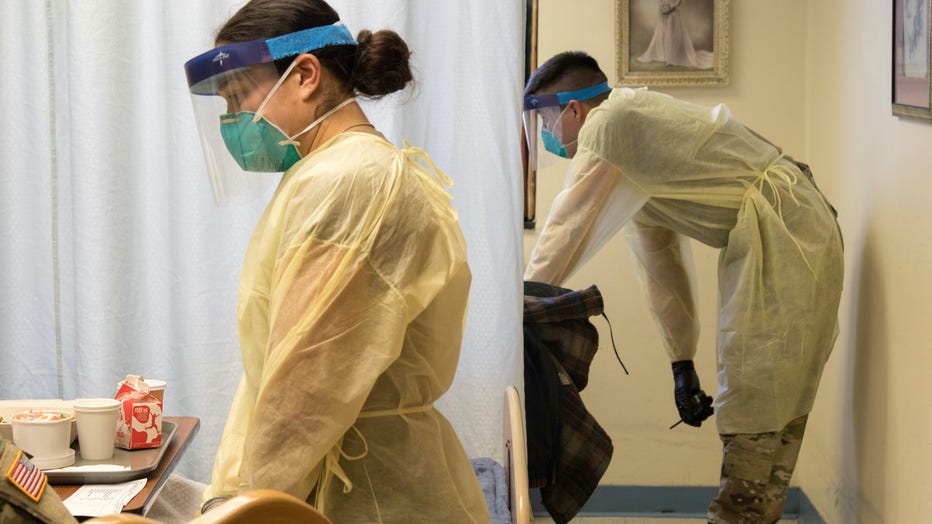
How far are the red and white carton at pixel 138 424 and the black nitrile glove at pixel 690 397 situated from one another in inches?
70.8

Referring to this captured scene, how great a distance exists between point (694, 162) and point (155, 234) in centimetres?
124

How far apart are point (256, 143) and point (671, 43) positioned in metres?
2.18

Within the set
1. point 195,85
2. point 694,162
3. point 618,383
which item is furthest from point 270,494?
point 618,383

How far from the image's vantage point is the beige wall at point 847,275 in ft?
7.66

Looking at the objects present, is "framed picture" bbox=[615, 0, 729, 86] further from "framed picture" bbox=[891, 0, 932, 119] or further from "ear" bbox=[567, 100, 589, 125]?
"framed picture" bbox=[891, 0, 932, 119]

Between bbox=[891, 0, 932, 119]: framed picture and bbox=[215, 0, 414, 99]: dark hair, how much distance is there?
126 centimetres

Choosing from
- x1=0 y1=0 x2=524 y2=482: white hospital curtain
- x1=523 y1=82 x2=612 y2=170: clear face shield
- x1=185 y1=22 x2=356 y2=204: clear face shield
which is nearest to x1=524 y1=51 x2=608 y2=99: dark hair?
x1=523 y1=82 x2=612 y2=170: clear face shield

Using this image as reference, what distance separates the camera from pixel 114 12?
2.23 meters

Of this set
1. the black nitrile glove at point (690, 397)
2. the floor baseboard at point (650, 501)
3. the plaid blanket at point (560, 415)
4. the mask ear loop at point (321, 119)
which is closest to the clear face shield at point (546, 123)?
the plaid blanket at point (560, 415)

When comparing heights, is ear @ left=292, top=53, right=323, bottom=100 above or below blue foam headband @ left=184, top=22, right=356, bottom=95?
below

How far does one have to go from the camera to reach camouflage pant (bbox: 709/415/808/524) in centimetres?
254

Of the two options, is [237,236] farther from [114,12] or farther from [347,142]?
[347,142]

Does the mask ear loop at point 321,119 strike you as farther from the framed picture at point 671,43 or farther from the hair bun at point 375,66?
the framed picture at point 671,43

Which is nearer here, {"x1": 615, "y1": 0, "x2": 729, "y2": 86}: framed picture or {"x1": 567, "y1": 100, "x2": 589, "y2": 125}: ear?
{"x1": 567, "y1": 100, "x2": 589, "y2": 125}: ear
